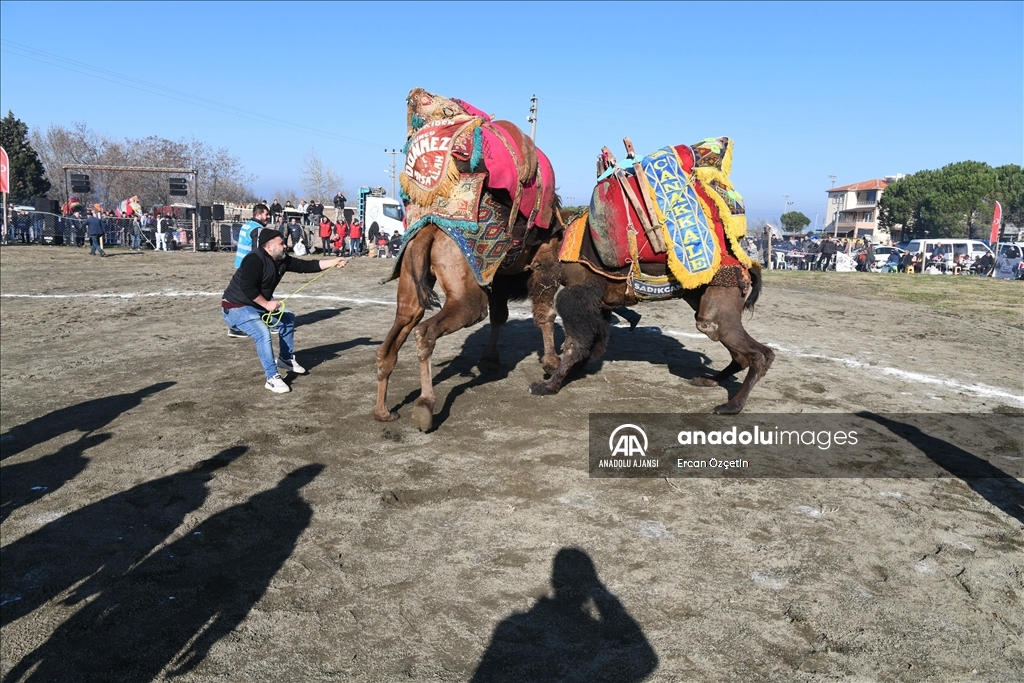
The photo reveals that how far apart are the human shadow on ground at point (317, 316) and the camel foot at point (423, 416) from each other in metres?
5.15

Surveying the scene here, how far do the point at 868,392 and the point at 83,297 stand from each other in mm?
11860

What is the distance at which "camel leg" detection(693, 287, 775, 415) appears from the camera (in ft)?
19.9

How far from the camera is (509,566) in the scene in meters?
3.71

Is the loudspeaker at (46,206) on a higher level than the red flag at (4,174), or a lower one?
lower

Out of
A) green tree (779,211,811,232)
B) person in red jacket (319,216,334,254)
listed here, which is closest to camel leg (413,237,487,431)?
person in red jacket (319,216,334,254)

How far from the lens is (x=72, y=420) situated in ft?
20.0

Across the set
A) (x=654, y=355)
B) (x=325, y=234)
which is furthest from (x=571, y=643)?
(x=325, y=234)

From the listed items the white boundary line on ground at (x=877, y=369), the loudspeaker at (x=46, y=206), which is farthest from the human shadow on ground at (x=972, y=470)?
the loudspeaker at (x=46, y=206)

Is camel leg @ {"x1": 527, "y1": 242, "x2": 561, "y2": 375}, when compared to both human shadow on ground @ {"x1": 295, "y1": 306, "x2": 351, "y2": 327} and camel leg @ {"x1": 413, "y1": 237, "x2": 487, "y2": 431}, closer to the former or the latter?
camel leg @ {"x1": 413, "y1": 237, "x2": 487, "y2": 431}

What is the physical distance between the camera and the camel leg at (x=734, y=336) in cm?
605

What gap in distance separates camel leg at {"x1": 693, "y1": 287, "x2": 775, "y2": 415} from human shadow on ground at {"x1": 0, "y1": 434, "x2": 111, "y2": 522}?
492 centimetres

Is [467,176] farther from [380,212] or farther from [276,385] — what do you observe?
[380,212]

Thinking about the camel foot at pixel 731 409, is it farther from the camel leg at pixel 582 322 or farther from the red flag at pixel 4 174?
the red flag at pixel 4 174

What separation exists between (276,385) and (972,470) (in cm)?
568
